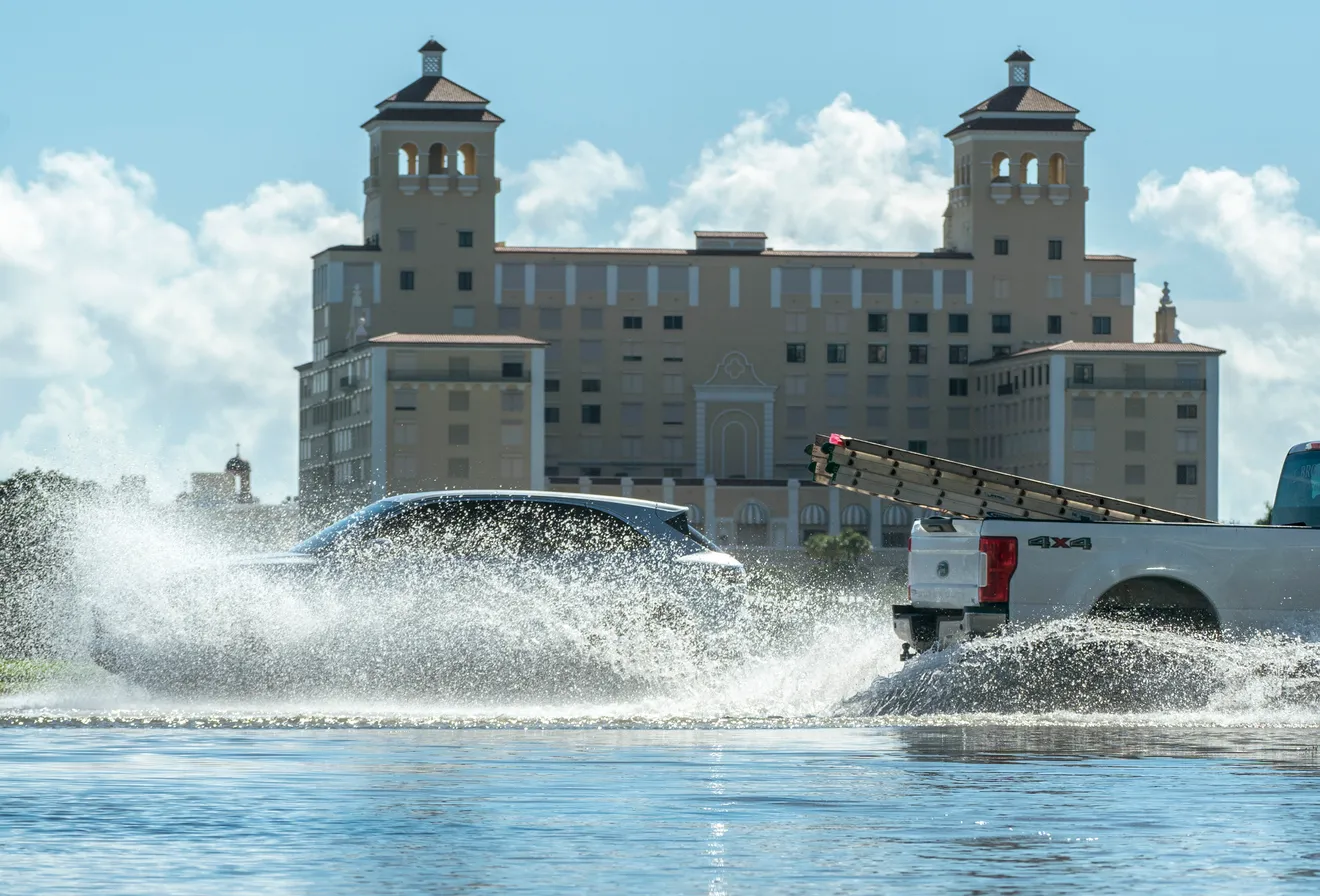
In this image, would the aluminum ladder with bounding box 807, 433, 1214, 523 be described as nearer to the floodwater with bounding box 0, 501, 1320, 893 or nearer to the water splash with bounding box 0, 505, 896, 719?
the floodwater with bounding box 0, 501, 1320, 893

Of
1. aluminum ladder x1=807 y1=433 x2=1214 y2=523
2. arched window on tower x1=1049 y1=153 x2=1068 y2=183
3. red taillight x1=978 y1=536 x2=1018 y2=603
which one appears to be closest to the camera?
red taillight x1=978 y1=536 x2=1018 y2=603

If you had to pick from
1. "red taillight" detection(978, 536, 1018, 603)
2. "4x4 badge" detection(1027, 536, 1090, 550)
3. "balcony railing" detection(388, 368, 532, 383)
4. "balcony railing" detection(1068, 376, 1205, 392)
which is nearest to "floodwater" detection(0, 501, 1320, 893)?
"red taillight" detection(978, 536, 1018, 603)

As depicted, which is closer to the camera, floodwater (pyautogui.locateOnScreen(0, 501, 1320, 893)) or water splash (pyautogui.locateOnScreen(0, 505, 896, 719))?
floodwater (pyautogui.locateOnScreen(0, 501, 1320, 893))

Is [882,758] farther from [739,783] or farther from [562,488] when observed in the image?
[562,488]

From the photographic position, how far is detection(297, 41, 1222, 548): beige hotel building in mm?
157250

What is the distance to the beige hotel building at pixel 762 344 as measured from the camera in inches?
6191

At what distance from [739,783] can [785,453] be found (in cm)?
15380

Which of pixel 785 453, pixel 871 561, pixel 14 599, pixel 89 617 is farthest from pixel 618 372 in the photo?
pixel 89 617

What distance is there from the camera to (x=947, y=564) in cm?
1823

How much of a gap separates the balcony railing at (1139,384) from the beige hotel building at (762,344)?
5.9 inches

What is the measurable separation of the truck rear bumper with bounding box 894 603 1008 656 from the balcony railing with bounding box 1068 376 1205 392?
139 m

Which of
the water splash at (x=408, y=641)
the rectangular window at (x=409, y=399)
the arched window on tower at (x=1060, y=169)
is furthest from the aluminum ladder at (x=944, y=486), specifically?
the arched window on tower at (x=1060, y=169)

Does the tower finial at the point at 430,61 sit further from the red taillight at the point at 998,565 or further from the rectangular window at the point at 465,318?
the red taillight at the point at 998,565

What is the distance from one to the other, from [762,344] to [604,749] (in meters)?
152
